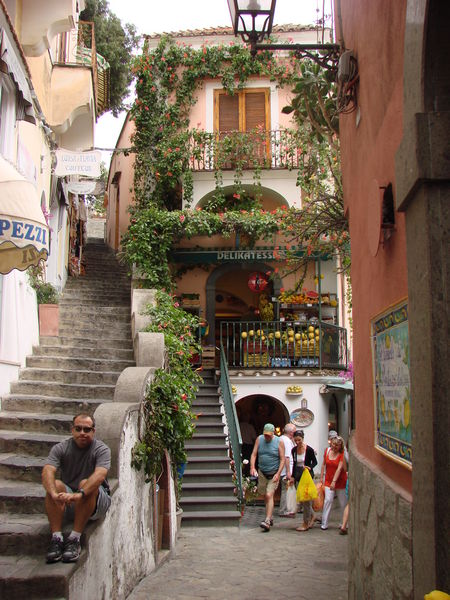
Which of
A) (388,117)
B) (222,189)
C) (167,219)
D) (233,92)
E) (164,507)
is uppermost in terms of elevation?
(233,92)

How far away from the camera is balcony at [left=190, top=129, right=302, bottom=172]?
16.6 meters

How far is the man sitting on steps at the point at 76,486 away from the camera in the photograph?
4.46 meters

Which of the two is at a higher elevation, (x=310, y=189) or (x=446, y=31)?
(x=310, y=189)

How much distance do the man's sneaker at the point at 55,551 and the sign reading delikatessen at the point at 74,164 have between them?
742cm

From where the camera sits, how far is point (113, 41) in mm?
21516

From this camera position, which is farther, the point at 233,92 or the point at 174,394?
the point at 233,92

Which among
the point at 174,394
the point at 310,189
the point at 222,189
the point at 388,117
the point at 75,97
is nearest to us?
the point at 388,117

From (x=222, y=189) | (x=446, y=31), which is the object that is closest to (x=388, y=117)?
(x=446, y=31)

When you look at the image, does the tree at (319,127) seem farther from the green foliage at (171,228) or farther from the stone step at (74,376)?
the green foliage at (171,228)

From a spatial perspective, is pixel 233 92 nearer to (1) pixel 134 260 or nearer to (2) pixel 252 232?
(2) pixel 252 232

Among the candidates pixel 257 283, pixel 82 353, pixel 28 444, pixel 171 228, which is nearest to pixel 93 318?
pixel 82 353

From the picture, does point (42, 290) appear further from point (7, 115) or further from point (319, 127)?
point (319, 127)

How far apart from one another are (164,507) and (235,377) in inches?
275

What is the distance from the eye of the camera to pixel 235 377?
15344mm
